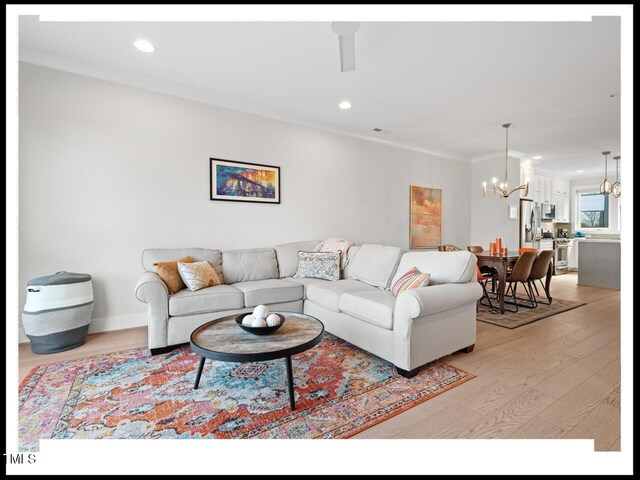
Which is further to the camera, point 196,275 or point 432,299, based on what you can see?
point 196,275

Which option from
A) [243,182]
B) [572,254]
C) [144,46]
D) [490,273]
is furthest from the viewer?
[572,254]

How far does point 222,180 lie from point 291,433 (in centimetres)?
296

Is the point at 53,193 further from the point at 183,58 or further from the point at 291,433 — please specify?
the point at 291,433

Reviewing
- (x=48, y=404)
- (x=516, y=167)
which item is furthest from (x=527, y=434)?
(x=516, y=167)

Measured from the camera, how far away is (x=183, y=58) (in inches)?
109

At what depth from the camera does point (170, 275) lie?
279cm

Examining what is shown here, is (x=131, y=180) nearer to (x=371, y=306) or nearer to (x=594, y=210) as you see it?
(x=371, y=306)

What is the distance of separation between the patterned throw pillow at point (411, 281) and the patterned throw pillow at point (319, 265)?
1.00m

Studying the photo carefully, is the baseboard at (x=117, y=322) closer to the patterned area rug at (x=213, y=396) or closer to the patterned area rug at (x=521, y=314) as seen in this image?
the patterned area rug at (x=213, y=396)

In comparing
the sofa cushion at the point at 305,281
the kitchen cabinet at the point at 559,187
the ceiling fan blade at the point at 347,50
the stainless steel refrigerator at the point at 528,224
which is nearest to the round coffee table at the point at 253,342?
the sofa cushion at the point at 305,281

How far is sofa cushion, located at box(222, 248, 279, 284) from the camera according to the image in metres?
3.36

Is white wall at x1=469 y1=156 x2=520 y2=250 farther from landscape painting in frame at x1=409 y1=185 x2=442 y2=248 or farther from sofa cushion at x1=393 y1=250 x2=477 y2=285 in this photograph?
sofa cushion at x1=393 y1=250 x2=477 y2=285

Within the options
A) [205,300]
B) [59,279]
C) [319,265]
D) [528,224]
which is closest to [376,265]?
[319,265]

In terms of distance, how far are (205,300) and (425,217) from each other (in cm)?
448
